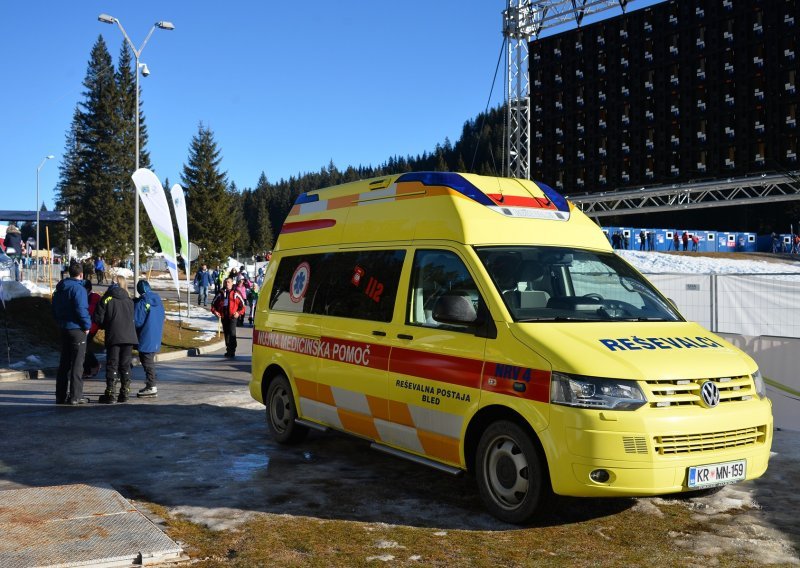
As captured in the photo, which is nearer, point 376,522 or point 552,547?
point 552,547

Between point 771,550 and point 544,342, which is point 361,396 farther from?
point 771,550

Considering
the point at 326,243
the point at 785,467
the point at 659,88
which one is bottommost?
the point at 785,467

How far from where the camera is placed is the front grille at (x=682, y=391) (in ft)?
16.4

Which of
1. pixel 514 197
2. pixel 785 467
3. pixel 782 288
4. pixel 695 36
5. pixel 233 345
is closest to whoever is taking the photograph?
pixel 514 197

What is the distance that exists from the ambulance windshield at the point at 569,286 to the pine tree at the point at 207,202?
6506 centimetres

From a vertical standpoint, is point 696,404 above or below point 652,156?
below

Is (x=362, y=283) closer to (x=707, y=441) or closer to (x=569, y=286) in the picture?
(x=569, y=286)

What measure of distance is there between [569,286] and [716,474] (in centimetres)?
176

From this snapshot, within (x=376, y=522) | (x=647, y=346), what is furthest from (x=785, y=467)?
(x=376, y=522)

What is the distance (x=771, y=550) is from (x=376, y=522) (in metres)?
2.63

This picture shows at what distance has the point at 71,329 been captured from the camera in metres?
10.9

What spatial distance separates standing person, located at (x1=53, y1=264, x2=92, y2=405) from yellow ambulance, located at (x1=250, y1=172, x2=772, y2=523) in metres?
4.24

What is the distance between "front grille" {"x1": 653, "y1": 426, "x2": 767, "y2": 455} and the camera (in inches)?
197

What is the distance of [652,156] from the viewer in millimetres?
47688
